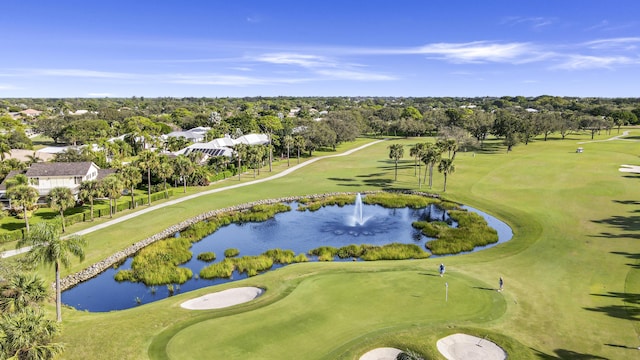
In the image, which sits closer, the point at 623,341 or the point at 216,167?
the point at 623,341

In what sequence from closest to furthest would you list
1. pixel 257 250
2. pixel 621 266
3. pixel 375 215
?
→ pixel 621 266, pixel 257 250, pixel 375 215

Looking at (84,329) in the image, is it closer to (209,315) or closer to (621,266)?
(209,315)

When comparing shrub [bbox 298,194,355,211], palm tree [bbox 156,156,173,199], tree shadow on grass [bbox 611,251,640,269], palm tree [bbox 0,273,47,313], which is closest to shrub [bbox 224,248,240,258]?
shrub [bbox 298,194,355,211]

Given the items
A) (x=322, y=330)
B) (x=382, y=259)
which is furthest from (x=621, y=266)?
(x=322, y=330)

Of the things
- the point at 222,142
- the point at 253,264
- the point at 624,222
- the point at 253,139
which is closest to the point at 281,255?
the point at 253,264

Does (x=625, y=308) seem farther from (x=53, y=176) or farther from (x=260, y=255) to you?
(x=53, y=176)

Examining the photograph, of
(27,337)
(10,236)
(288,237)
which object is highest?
(27,337)
